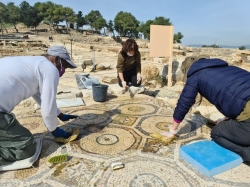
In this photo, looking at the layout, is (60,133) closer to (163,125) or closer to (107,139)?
Result: (107,139)

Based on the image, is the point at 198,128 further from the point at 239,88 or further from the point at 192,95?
the point at 239,88

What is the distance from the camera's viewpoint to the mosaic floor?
222 cm

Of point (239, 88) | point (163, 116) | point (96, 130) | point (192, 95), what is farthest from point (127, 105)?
point (239, 88)

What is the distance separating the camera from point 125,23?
5906 centimetres

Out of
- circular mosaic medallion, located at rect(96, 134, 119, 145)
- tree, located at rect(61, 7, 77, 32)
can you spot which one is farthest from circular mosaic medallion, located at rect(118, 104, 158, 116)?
tree, located at rect(61, 7, 77, 32)

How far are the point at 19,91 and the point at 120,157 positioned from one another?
1.45 metres

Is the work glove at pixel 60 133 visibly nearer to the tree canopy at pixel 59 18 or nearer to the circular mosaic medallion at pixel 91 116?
the circular mosaic medallion at pixel 91 116

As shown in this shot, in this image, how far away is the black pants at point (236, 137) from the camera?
7.69 ft

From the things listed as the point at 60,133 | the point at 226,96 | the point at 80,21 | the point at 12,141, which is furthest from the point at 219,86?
the point at 80,21

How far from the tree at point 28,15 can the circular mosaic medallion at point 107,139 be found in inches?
2413

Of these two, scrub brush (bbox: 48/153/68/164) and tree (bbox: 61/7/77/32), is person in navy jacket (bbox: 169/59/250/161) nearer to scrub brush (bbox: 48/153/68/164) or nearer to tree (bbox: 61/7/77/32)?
scrub brush (bbox: 48/153/68/164)

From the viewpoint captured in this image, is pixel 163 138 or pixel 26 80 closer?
pixel 26 80

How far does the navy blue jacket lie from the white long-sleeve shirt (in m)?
1.60

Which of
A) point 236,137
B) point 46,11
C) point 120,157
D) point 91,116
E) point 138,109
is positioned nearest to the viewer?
point 236,137
